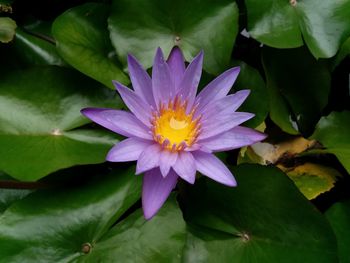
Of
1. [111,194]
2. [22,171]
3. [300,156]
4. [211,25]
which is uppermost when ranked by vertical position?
[211,25]

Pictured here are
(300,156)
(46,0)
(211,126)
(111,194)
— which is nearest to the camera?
(211,126)

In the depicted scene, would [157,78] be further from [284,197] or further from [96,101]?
[284,197]

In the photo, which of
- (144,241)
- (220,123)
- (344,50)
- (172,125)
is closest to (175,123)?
(172,125)

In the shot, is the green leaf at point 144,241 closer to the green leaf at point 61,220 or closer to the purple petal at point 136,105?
the green leaf at point 61,220

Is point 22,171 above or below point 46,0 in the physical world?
below

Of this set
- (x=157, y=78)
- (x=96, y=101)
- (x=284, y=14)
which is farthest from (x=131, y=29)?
(x=284, y=14)

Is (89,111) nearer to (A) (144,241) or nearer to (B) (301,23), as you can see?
(A) (144,241)

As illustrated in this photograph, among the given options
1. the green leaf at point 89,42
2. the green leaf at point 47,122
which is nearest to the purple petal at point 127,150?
the green leaf at point 47,122
